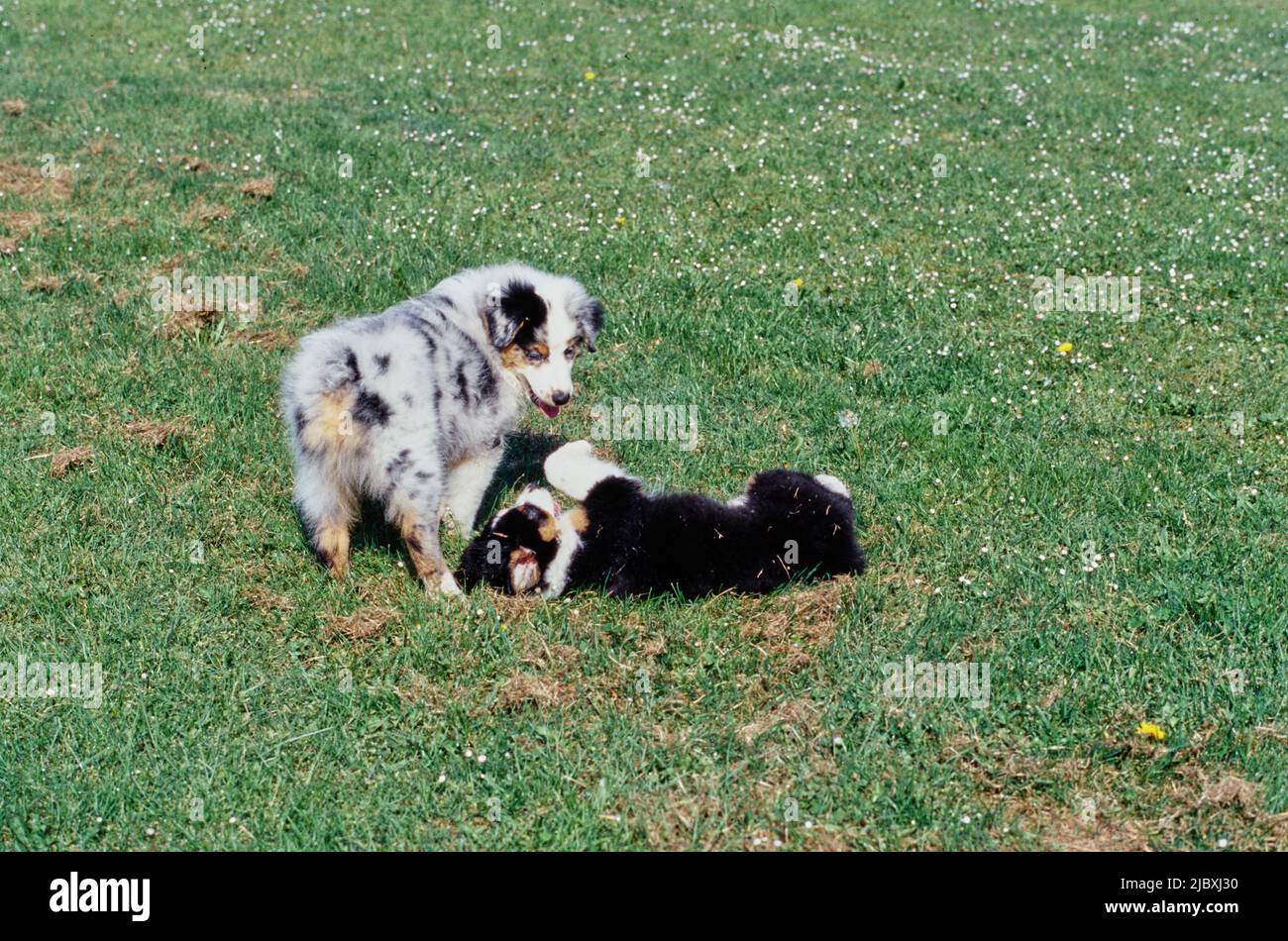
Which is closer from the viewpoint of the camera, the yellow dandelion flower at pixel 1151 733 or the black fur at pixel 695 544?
the yellow dandelion flower at pixel 1151 733

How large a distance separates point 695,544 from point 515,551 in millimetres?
867

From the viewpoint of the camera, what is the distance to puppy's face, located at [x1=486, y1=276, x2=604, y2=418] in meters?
6.11

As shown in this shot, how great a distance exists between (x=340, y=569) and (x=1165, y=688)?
3.86 m

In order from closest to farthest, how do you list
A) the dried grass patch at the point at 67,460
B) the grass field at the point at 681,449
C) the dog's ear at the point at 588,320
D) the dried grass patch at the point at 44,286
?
1. the grass field at the point at 681,449
2. the dog's ear at the point at 588,320
3. the dried grass patch at the point at 67,460
4. the dried grass patch at the point at 44,286

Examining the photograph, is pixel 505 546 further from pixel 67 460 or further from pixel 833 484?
pixel 67 460

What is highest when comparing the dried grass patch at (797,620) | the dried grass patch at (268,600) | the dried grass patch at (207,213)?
the dried grass patch at (207,213)

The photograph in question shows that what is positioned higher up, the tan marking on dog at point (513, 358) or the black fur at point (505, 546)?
the tan marking on dog at point (513, 358)

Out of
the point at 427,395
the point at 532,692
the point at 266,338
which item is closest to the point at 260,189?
the point at 266,338

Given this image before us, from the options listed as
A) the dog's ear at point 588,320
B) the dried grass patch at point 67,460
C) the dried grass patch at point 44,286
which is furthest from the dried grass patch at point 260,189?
the dog's ear at point 588,320

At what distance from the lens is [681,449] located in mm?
7152

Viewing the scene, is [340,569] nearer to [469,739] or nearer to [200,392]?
[469,739]

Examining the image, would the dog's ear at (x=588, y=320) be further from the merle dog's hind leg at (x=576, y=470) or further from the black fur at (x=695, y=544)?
the black fur at (x=695, y=544)

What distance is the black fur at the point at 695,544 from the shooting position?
5.76m

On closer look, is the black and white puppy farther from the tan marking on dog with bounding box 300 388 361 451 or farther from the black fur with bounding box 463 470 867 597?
the black fur with bounding box 463 470 867 597
